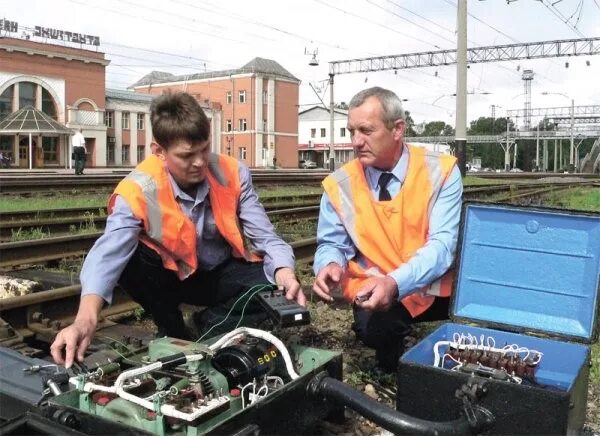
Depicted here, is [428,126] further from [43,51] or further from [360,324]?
[360,324]

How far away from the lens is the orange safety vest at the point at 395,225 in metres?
3.35

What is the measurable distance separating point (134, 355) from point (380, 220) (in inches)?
54.7

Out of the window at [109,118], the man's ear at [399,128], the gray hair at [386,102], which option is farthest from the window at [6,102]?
the man's ear at [399,128]

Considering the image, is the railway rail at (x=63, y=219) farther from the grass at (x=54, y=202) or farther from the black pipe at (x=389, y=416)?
the black pipe at (x=389, y=416)

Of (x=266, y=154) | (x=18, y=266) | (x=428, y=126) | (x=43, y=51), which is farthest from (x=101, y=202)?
(x=428, y=126)

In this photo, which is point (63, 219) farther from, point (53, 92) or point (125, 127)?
point (125, 127)

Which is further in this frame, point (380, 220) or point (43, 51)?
point (43, 51)

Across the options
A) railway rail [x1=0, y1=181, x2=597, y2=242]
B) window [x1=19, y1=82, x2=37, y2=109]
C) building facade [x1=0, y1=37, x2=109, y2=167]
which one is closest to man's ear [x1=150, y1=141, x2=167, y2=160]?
railway rail [x1=0, y1=181, x2=597, y2=242]

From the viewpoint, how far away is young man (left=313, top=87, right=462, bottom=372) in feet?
10.9

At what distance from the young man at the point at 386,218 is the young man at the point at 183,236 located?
1.20 feet

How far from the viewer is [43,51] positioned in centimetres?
4781

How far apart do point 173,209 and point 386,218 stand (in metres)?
1.09

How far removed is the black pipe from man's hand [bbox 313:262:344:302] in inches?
24.9

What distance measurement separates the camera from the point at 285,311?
262 cm
